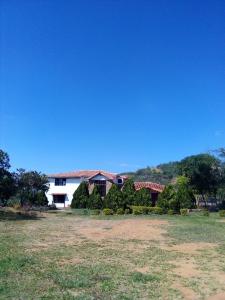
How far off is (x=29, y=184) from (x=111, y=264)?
3261cm

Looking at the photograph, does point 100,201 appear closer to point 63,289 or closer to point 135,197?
point 135,197

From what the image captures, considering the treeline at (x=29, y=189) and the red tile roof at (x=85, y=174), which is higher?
the red tile roof at (x=85, y=174)

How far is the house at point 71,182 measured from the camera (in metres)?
56.8

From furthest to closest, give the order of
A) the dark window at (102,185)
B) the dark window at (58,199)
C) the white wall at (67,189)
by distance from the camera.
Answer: the dark window at (58,199) < the white wall at (67,189) < the dark window at (102,185)

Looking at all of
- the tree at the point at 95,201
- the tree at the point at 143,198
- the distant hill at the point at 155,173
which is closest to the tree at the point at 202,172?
the tree at the point at 143,198

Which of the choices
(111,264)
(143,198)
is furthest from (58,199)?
(111,264)

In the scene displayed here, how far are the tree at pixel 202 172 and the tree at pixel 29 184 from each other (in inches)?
623

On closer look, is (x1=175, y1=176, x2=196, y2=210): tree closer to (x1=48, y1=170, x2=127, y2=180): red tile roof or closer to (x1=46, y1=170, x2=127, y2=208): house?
(x1=46, y1=170, x2=127, y2=208): house

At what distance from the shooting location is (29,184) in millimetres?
45438

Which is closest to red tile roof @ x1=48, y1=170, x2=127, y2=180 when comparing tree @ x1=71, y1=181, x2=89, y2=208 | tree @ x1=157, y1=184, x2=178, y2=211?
tree @ x1=71, y1=181, x2=89, y2=208

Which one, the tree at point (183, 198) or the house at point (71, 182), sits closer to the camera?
the tree at point (183, 198)

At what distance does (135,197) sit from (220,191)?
12.7 m

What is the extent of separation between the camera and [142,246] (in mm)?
18188

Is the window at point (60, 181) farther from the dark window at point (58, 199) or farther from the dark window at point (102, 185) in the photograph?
the dark window at point (102, 185)
